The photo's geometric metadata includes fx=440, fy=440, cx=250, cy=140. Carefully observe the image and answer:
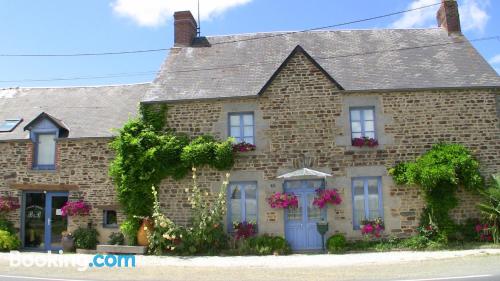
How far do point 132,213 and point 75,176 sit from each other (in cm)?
273

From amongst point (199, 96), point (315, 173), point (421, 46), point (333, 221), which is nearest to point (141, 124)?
point (199, 96)

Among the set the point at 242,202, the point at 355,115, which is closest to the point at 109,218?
the point at 242,202

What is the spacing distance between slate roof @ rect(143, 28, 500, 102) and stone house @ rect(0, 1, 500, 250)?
73 mm

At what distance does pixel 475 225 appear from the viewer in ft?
43.1

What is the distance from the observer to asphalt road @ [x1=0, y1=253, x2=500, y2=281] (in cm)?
866

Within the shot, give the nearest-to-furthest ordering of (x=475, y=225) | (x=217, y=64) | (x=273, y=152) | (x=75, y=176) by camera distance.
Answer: (x=475, y=225) → (x=273, y=152) → (x=75, y=176) → (x=217, y=64)

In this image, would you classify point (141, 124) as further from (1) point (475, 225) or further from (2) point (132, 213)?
(1) point (475, 225)

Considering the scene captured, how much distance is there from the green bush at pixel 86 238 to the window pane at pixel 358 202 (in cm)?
837

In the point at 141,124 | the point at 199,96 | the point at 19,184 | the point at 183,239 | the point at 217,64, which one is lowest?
the point at 183,239

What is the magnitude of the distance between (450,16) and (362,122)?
6.75 metres

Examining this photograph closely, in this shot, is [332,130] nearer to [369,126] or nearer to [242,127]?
[369,126]

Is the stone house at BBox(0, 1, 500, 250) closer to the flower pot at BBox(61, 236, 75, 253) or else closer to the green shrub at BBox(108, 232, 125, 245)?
the green shrub at BBox(108, 232, 125, 245)

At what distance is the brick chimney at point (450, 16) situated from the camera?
1714 cm

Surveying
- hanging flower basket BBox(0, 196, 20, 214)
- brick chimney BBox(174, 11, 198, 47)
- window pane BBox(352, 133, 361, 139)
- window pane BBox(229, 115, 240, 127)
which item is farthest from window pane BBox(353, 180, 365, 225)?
hanging flower basket BBox(0, 196, 20, 214)
